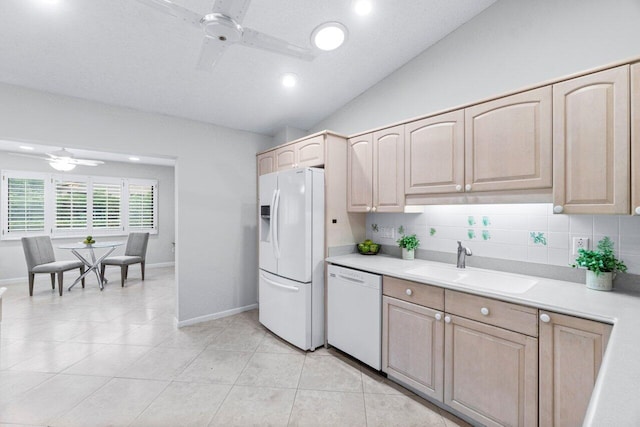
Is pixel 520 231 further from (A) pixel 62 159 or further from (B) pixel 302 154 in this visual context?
(A) pixel 62 159

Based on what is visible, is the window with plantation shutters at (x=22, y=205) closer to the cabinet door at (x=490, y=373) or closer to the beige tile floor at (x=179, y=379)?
the beige tile floor at (x=179, y=379)

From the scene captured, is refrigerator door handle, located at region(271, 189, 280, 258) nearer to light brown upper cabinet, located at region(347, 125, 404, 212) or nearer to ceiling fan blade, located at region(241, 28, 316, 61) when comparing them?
light brown upper cabinet, located at region(347, 125, 404, 212)

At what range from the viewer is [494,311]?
5.32 feet

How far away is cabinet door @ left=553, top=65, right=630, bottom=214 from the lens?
57.4 inches

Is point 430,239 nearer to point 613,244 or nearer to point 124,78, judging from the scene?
point 613,244

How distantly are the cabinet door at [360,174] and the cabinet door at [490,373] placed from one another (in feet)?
4.33

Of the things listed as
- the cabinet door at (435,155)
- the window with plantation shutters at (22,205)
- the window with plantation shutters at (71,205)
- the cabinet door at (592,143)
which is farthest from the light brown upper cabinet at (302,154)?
the window with plantation shutters at (22,205)

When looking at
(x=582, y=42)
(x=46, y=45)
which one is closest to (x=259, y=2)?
(x=46, y=45)

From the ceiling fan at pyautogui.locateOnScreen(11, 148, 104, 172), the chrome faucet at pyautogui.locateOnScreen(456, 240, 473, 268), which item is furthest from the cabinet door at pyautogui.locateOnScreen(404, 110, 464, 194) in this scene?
the ceiling fan at pyautogui.locateOnScreen(11, 148, 104, 172)

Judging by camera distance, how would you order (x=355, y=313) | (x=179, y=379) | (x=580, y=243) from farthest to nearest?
(x=355, y=313) → (x=179, y=379) → (x=580, y=243)

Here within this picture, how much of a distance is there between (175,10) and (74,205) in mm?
6498

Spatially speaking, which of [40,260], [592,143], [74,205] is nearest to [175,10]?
[592,143]

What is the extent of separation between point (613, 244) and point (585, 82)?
99 cm

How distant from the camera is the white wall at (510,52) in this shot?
Result: 69.5 inches
